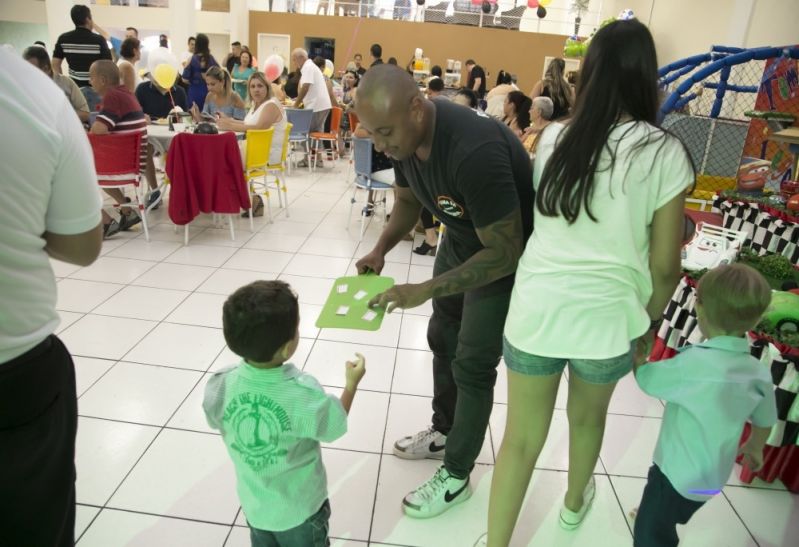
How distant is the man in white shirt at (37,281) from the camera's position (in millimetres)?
818

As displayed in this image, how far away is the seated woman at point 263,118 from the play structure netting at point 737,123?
3.28 meters

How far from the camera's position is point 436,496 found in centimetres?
189

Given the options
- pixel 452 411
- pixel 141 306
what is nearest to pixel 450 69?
pixel 141 306

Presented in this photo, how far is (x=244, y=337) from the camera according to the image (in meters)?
1.17

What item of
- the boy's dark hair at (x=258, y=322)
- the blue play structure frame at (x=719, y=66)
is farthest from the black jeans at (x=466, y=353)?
the blue play structure frame at (x=719, y=66)

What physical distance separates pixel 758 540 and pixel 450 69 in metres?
13.2

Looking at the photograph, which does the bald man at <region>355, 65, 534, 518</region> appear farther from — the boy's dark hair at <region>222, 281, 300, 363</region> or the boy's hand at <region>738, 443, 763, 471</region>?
the boy's hand at <region>738, 443, 763, 471</region>

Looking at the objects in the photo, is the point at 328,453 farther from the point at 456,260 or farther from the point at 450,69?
the point at 450,69

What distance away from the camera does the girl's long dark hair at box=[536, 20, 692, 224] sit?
3.84 feet

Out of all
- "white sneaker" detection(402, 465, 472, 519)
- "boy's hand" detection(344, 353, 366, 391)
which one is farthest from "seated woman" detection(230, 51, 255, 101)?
"boy's hand" detection(344, 353, 366, 391)

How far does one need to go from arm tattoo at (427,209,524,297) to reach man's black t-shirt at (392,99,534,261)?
26 mm

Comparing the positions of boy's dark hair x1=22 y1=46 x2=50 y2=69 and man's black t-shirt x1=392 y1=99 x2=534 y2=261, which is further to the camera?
boy's dark hair x1=22 y1=46 x2=50 y2=69

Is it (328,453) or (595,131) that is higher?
(595,131)

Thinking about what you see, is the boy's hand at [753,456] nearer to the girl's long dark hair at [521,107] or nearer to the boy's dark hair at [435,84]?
the girl's long dark hair at [521,107]
